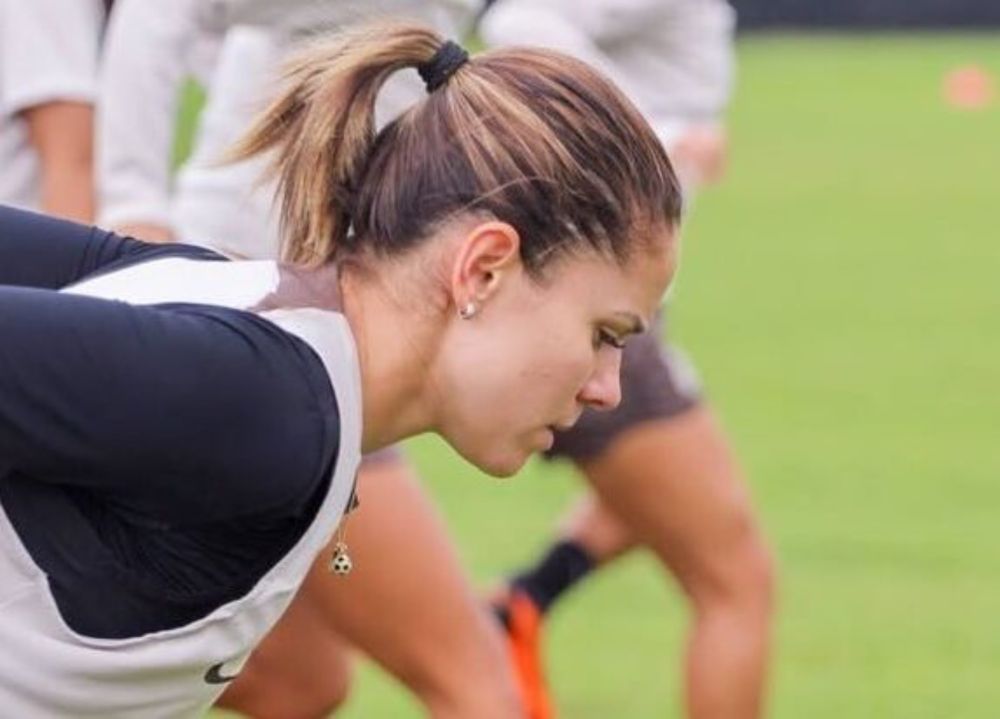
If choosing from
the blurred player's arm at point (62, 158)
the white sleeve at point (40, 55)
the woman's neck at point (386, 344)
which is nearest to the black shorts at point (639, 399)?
the blurred player's arm at point (62, 158)

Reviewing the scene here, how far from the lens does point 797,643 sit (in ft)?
25.1

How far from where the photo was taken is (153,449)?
3.02 meters

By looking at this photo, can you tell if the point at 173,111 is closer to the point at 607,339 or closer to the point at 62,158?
the point at 62,158

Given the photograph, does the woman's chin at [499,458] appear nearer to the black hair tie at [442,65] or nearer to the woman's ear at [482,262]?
the woman's ear at [482,262]

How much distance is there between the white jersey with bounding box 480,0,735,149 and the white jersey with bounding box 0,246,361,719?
2.78 metres

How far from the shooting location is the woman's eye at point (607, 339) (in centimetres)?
338

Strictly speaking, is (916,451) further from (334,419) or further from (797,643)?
(334,419)

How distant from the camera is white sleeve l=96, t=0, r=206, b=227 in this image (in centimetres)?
523

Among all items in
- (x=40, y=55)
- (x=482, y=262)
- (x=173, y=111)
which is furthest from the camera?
(x=173, y=111)

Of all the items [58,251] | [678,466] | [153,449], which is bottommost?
[678,466]

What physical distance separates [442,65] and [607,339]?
13.7 inches

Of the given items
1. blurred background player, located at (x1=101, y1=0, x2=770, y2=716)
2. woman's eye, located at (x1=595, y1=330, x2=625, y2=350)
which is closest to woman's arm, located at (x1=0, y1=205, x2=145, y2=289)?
woman's eye, located at (x1=595, y1=330, x2=625, y2=350)

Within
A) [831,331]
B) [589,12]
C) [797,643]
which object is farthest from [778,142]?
[589,12]

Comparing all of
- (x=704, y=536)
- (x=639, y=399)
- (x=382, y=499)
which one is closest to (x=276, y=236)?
(x=382, y=499)
